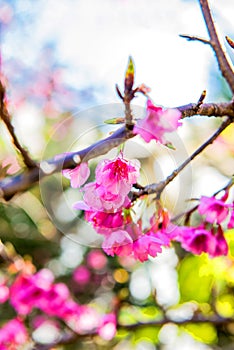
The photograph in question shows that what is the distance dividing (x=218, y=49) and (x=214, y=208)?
31cm

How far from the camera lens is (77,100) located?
3631mm

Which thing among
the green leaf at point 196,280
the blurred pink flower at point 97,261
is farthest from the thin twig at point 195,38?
the blurred pink flower at point 97,261

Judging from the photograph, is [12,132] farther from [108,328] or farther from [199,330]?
[108,328]

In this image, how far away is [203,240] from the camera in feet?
3.32

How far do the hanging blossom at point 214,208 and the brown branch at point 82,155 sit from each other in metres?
0.24

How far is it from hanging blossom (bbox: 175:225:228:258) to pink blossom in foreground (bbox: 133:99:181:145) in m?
0.36

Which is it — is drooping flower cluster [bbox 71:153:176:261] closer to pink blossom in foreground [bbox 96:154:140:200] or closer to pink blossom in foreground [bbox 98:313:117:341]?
pink blossom in foreground [bbox 96:154:140:200]

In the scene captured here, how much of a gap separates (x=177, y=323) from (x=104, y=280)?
1.42 m

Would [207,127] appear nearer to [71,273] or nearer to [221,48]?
[71,273]

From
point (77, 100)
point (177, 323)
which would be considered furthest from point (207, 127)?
point (177, 323)

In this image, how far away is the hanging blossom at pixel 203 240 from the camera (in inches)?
39.3

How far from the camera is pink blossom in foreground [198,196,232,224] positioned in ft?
3.04

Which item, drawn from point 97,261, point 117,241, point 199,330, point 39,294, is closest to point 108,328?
point 39,294

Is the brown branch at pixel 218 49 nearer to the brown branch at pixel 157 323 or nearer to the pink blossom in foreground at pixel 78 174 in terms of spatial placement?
the pink blossom in foreground at pixel 78 174
